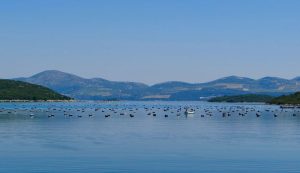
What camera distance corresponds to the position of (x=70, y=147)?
175ft

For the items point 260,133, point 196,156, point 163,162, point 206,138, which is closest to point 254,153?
point 196,156

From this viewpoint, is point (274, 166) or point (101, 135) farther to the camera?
point (101, 135)

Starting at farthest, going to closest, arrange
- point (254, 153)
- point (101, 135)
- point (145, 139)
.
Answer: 1. point (101, 135)
2. point (145, 139)
3. point (254, 153)

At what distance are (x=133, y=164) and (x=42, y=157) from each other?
25.2 feet

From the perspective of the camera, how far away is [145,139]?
62.5 m

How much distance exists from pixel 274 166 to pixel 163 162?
25.6ft

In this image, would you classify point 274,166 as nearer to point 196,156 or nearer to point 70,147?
point 196,156

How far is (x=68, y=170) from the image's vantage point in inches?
1553

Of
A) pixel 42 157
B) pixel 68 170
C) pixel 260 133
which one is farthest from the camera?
pixel 260 133

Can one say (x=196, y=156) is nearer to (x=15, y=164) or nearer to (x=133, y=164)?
(x=133, y=164)

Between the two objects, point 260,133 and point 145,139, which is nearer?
point 145,139

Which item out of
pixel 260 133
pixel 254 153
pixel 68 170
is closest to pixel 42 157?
pixel 68 170

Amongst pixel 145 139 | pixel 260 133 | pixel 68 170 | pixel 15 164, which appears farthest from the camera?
pixel 260 133

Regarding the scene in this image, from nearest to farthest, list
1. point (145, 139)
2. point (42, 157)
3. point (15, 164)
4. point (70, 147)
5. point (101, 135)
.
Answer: point (15, 164) < point (42, 157) < point (70, 147) < point (145, 139) < point (101, 135)
